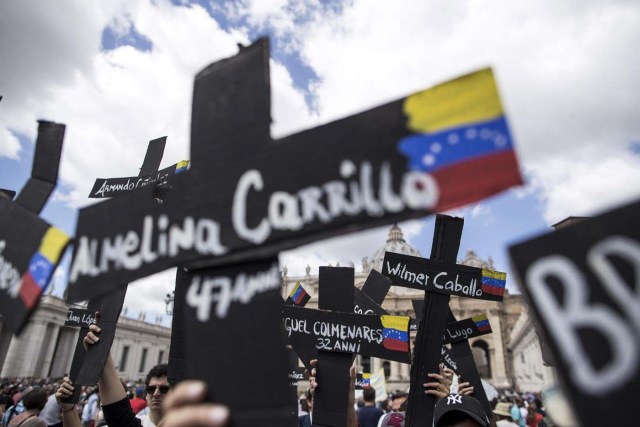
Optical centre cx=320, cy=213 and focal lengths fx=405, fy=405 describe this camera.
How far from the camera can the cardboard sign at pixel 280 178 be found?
1.23 metres

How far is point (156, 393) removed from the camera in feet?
11.2

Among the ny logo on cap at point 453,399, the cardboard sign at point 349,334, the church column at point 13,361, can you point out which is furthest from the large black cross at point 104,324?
the church column at point 13,361

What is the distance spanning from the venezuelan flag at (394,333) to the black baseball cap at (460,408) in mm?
449

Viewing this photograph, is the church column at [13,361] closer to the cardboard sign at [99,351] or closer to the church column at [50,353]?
the church column at [50,353]

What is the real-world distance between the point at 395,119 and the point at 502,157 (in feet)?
1.15

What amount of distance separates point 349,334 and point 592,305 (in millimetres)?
2176

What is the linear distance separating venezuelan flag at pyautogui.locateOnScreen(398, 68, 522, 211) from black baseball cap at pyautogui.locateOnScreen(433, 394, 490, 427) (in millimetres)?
2050

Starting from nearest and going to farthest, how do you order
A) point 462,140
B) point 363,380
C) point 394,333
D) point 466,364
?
point 462,140 → point 394,333 → point 466,364 → point 363,380

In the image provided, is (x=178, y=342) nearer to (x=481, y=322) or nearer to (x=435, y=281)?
(x=435, y=281)

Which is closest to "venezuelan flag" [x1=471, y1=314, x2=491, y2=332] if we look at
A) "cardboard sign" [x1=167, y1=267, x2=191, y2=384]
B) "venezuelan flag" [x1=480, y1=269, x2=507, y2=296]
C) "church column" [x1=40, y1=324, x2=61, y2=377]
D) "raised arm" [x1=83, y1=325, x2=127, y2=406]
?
"venezuelan flag" [x1=480, y1=269, x2=507, y2=296]

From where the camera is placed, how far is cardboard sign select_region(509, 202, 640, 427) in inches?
37.2

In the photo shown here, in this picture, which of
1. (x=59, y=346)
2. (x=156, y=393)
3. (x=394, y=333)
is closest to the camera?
(x=394, y=333)

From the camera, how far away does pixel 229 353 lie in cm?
133

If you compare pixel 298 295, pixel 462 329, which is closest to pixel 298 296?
pixel 298 295
